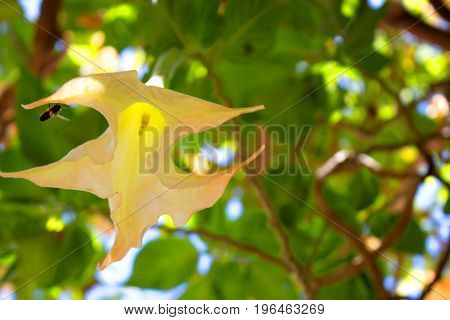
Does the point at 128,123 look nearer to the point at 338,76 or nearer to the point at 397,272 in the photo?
the point at 338,76

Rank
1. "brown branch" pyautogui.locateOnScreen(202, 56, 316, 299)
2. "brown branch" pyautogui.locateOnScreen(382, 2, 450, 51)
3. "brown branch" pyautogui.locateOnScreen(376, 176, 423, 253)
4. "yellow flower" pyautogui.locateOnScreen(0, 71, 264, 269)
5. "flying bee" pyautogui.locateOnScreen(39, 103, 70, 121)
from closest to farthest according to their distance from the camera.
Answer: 1. "yellow flower" pyautogui.locateOnScreen(0, 71, 264, 269)
2. "flying bee" pyautogui.locateOnScreen(39, 103, 70, 121)
3. "brown branch" pyautogui.locateOnScreen(202, 56, 316, 299)
4. "brown branch" pyautogui.locateOnScreen(376, 176, 423, 253)
5. "brown branch" pyautogui.locateOnScreen(382, 2, 450, 51)

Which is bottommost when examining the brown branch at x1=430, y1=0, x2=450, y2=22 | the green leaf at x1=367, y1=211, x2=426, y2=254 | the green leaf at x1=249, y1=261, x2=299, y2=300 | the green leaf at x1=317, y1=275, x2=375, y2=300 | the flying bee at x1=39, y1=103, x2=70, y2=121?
the green leaf at x1=249, y1=261, x2=299, y2=300

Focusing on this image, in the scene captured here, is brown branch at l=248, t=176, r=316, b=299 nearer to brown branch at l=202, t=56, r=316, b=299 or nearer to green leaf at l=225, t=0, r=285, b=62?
brown branch at l=202, t=56, r=316, b=299

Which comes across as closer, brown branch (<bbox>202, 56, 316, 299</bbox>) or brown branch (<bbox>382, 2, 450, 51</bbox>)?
brown branch (<bbox>202, 56, 316, 299</bbox>)

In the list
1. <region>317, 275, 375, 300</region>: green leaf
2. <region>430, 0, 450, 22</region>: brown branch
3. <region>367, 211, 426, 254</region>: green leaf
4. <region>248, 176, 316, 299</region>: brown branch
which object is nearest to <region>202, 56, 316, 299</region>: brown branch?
<region>248, 176, 316, 299</region>: brown branch

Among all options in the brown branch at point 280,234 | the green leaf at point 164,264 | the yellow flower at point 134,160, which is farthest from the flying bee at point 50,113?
the green leaf at point 164,264

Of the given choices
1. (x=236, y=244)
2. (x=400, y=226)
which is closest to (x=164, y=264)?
(x=236, y=244)

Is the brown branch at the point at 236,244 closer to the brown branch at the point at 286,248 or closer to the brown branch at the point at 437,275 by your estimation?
the brown branch at the point at 286,248
